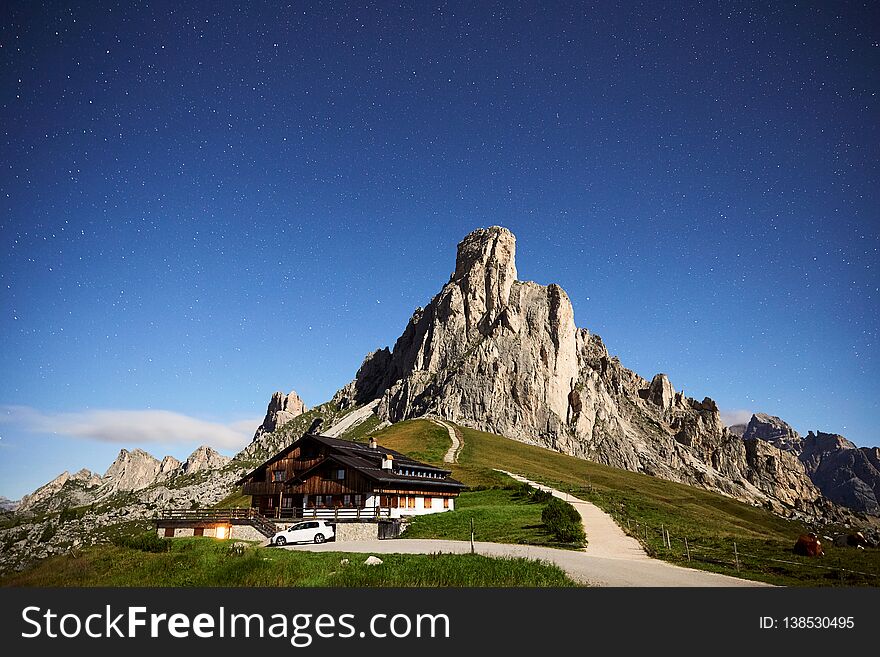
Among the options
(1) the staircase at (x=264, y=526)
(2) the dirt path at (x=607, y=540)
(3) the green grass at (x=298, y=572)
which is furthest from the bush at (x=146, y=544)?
(2) the dirt path at (x=607, y=540)

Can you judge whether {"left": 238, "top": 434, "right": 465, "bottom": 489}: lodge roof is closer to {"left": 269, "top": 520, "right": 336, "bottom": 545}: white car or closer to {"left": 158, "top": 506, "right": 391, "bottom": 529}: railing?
{"left": 158, "top": 506, "right": 391, "bottom": 529}: railing

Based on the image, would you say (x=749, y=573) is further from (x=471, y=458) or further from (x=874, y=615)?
(x=471, y=458)

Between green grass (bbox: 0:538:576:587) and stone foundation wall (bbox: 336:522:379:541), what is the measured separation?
41.7ft

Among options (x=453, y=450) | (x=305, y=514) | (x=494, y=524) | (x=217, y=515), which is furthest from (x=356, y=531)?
(x=453, y=450)

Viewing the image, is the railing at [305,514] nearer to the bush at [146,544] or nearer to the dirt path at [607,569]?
the bush at [146,544]

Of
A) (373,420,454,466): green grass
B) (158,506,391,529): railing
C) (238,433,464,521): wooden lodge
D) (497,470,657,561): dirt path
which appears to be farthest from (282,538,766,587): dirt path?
(373,420,454,466): green grass

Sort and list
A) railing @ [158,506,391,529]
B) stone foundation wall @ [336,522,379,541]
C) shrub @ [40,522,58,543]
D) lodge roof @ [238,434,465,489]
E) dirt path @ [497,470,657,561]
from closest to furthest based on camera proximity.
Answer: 1. dirt path @ [497,470,657,561]
2. stone foundation wall @ [336,522,379,541]
3. railing @ [158,506,391,529]
4. lodge roof @ [238,434,465,489]
5. shrub @ [40,522,58,543]

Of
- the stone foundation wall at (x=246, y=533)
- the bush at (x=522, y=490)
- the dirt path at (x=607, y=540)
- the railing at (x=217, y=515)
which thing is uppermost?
the dirt path at (x=607, y=540)

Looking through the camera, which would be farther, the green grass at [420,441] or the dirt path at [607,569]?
the green grass at [420,441]

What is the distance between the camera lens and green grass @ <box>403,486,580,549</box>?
1405 inches

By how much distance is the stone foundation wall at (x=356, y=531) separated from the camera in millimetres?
42375

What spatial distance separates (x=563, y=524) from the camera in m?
34.5

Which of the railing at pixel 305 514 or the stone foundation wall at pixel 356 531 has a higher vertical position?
the railing at pixel 305 514

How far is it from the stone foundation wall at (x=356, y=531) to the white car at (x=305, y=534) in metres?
1.77
